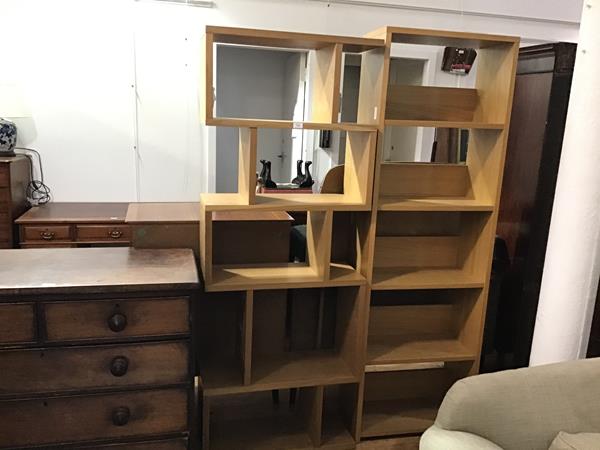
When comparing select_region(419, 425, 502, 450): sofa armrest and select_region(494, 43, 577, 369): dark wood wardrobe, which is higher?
select_region(494, 43, 577, 369): dark wood wardrobe

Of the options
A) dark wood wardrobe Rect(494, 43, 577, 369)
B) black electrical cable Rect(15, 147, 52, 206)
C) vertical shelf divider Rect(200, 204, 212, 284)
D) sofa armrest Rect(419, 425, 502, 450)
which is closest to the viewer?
sofa armrest Rect(419, 425, 502, 450)

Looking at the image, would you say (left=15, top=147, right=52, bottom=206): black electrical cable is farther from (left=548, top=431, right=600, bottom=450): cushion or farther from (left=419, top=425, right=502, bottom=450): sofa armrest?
(left=548, top=431, right=600, bottom=450): cushion

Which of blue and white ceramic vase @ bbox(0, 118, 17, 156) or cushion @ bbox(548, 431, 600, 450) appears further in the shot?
blue and white ceramic vase @ bbox(0, 118, 17, 156)

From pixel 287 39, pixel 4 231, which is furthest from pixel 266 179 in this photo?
pixel 287 39

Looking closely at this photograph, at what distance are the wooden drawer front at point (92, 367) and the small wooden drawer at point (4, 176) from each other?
186 cm

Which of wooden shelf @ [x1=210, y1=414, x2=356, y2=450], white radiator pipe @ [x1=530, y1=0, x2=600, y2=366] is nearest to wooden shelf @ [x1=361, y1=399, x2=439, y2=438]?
Answer: wooden shelf @ [x1=210, y1=414, x2=356, y2=450]

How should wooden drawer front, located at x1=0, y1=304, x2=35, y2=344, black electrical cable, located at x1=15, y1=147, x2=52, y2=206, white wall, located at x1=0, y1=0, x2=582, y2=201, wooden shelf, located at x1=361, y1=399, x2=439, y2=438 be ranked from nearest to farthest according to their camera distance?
wooden drawer front, located at x1=0, y1=304, x2=35, y2=344, wooden shelf, located at x1=361, y1=399, x2=439, y2=438, white wall, located at x1=0, y1=0, x2=582, y2=201, black electrical cable, located at x1=15, y1=147, x2=52, y2=206

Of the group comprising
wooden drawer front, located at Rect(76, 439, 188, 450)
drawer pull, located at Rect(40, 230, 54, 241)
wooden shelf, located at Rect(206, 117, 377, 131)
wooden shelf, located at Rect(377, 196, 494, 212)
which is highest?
wooden shelf, located at Rect(206, 117, 377, 131)

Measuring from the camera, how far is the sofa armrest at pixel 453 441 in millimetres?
1465

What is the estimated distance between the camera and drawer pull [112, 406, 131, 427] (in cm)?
186

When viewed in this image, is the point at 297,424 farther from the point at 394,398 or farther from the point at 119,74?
the point at 119,74

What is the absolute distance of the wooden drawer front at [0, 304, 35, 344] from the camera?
1698 mm

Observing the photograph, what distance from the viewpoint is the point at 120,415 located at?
1860 millimetres

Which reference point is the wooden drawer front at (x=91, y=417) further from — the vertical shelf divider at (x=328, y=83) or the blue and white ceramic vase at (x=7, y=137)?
the blue and white ceramic vase at (x=7, y=137)
